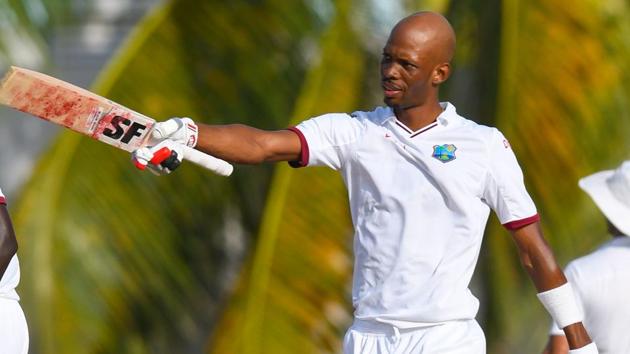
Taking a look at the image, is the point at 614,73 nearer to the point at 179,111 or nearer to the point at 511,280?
the point at 511,280

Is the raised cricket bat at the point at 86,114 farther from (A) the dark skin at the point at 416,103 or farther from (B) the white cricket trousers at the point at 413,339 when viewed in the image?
(B) the white cricket trousers at the point at 413,339

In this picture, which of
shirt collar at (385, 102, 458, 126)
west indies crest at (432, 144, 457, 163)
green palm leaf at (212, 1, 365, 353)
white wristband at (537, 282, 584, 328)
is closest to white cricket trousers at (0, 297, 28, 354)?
shirt collar at (385, 102, 458, 126)

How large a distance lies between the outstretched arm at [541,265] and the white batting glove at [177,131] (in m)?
1.32

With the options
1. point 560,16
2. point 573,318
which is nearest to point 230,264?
point 560,16

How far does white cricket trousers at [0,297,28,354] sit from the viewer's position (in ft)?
22.2

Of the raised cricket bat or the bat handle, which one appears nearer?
the raised cricket bat

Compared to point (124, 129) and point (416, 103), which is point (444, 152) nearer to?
point (416, 103)

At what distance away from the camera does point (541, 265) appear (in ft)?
22.1

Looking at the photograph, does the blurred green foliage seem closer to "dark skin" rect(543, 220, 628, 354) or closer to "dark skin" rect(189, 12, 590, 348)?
"dark skin" rect(543, 220, 628, 354)

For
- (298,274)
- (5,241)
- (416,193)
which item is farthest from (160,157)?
(298,274)

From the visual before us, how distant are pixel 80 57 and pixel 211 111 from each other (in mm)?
1514

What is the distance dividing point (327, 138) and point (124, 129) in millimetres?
872

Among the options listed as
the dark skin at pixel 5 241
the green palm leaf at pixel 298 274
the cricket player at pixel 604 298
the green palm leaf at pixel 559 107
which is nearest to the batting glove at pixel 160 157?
the dark skin at pixel 5 241

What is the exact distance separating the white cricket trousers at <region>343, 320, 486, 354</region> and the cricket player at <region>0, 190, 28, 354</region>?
Answer: 3.94 ft
